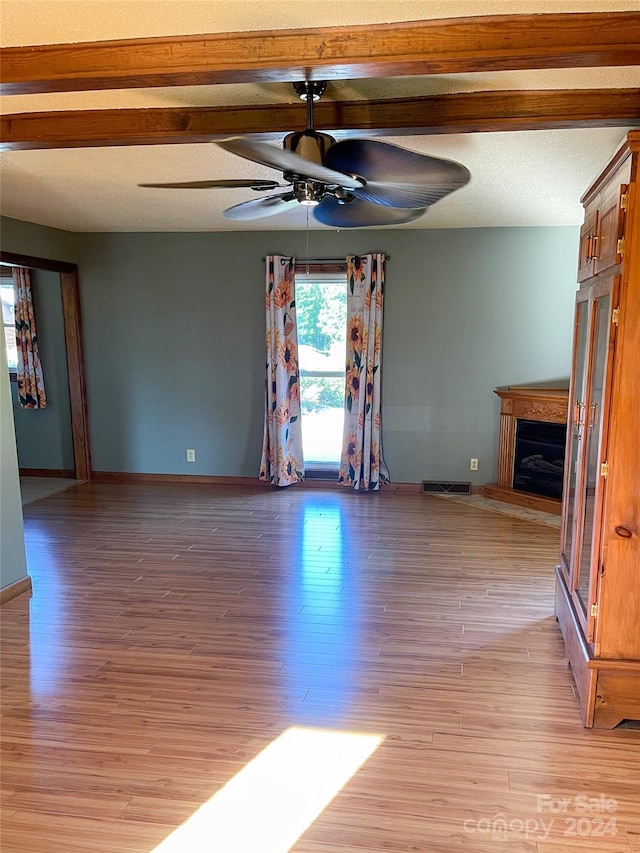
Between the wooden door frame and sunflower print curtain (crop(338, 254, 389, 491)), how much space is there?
8.72 ft

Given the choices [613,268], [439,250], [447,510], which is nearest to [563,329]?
[439,250]

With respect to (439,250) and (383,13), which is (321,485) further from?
(383,13)

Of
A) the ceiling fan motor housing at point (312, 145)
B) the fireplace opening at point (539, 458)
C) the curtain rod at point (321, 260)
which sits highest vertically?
the curtain rod at point (321, 260)

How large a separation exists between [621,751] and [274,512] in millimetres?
3325

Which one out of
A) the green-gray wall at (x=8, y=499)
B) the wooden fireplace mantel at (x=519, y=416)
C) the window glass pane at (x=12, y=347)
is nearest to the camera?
the green-gray wall at (x=8, y=499)

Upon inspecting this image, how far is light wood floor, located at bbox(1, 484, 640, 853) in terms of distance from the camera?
6.41ft

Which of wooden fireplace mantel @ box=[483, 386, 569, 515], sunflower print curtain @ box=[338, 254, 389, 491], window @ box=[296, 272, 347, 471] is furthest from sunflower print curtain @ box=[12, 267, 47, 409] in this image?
wooden fireplace mantel @ box=[483, 386, 569, 515]

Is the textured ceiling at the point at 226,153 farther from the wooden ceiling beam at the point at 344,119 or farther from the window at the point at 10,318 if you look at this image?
the window at the point at 10,318

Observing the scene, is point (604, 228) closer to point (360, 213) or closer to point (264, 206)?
point (360, 213)

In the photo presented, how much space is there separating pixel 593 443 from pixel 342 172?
148cm

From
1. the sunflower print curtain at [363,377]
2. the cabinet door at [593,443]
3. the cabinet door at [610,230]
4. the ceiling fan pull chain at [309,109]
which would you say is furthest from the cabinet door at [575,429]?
the sunflower print curtain at [363,377]

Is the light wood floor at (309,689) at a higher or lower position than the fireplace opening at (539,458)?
lower

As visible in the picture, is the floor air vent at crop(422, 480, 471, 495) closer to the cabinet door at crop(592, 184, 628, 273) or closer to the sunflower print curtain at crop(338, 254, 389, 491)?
the sunflower print curtain at crop(338, 254, 389, 491)

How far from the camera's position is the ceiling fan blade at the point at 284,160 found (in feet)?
6.17
